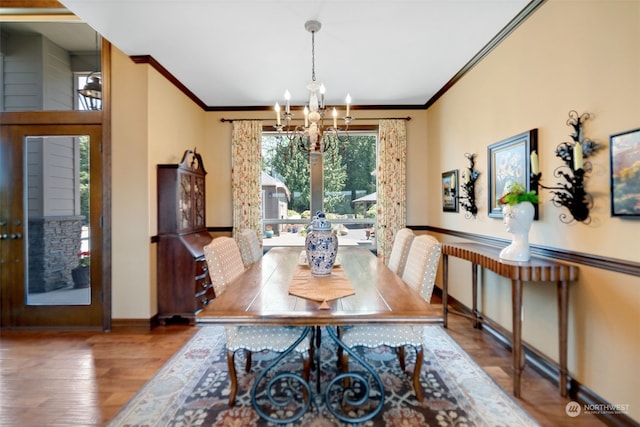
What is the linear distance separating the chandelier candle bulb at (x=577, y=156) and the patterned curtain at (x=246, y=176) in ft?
12.2

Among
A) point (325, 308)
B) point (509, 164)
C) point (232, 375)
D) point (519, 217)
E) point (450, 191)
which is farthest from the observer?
point (450, 191)

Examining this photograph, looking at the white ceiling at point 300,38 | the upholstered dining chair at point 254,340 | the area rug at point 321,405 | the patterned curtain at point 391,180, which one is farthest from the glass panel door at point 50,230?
the patterned curtain at point 391,180

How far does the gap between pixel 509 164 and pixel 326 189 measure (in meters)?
2.73

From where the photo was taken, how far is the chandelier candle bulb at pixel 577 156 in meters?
1.83

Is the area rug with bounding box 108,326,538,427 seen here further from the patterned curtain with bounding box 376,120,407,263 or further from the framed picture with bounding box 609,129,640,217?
the patterned curtain with bounding box 376,120,407,263

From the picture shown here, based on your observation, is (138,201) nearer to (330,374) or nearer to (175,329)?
(175,329)

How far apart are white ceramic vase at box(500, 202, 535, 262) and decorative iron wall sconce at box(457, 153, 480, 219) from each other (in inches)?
45.2

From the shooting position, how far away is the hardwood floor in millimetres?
1901

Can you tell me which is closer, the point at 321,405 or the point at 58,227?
A: the point at 321,405

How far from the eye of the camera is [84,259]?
3203 mm

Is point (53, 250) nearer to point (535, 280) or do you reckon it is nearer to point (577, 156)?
point (535, 280)

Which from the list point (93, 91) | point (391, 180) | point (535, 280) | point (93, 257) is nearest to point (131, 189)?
point (93, 257)

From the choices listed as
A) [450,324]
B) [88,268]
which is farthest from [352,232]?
[88,268]

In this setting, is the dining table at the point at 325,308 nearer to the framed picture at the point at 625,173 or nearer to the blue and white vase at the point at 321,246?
the blue and white vase at the point at 321,246
